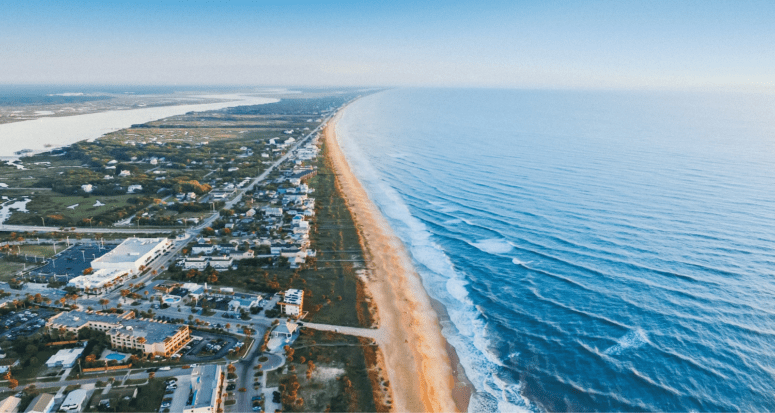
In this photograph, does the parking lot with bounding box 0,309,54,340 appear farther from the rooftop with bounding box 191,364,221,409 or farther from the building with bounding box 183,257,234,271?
the rooftop with bounding box 191,364,221,409

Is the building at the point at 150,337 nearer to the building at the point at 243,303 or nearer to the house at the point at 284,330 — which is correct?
the building at the point at 243,303

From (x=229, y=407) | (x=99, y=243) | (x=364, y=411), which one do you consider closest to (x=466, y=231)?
(x=364, y=411)

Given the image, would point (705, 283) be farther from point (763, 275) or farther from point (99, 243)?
point (99, 243)

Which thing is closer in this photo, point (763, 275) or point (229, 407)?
point (229, 407)

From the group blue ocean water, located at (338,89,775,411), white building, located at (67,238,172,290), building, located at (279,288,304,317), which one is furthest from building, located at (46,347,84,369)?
blue ocean water, located at (338,89,775,411)

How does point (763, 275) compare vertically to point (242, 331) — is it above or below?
above

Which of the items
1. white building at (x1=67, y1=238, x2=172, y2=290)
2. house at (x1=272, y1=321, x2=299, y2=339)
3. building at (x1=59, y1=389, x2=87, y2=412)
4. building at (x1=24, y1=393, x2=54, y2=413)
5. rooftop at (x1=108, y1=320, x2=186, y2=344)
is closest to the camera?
building at (x1=24, y1=393, x2=54, y2=413)

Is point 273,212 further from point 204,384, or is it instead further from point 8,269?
point 204,384
